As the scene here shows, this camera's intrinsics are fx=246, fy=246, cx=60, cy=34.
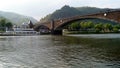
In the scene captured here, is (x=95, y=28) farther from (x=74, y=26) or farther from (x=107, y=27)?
(x=74, y=26)

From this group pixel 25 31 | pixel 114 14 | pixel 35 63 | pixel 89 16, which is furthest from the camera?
pixel 25 31

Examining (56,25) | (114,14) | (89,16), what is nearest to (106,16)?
(114,14)

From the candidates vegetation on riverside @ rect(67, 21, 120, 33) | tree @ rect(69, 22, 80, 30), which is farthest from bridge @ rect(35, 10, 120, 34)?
vegetation on riverside @ rect(67, 21, 120, 33)

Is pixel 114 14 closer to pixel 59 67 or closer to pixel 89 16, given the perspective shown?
pixel 89 16

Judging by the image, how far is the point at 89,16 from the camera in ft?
340

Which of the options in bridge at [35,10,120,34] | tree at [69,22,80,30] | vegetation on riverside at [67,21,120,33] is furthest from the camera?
tree at [69,22,80,30]

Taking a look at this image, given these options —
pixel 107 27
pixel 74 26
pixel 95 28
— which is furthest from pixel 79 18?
pixel 74 26

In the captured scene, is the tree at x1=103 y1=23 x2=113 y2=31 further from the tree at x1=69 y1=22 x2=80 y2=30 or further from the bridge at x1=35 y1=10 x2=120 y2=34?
the bridge at x1=35 y1=10 x2=120 y2=34

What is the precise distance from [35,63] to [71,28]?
166071 millimetres

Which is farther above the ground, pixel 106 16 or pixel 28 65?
pixel 106 16

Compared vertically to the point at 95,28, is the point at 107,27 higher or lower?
higher

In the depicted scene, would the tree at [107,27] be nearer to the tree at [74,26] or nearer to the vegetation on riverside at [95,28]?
the vegetation on riverside at [95,28]

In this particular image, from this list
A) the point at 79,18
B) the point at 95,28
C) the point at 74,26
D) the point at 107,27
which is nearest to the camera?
the point at 79,18

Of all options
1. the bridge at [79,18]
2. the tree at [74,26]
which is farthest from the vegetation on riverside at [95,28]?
the bridge at [79,18]
